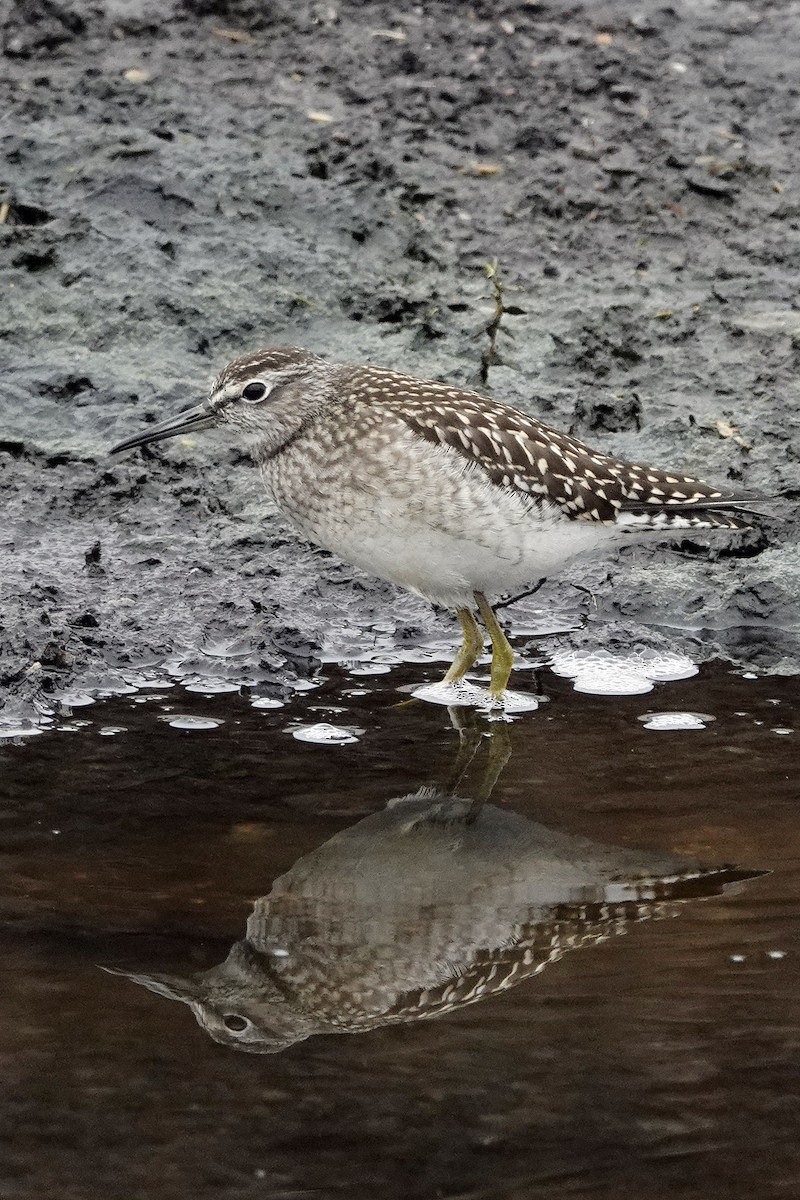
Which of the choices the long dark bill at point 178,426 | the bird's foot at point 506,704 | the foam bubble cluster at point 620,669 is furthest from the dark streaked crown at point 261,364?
the foam bubble cluster at point 620,669

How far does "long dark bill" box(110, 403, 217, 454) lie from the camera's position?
24.2 feet

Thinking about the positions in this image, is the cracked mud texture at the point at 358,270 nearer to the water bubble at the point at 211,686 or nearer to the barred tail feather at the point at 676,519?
the water bubble at the point at 211,686

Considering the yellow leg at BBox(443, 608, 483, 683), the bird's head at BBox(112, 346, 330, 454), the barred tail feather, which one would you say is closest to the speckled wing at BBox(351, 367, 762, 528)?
the barred tail feather

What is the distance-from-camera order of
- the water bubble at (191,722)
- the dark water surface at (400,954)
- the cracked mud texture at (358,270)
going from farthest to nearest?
the cracked mud texture at (358,270) → the water bubble at (191,722) → the dark water surface at (400,954)

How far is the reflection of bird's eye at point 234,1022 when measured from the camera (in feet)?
15.4

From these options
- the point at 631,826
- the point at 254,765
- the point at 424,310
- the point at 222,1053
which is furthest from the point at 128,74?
the point at 222,1053

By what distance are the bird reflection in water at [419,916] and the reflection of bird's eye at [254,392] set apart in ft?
6.55

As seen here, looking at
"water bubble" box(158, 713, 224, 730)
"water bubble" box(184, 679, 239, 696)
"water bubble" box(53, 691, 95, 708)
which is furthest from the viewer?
"water bubble" box(184, 679, 239, 696)

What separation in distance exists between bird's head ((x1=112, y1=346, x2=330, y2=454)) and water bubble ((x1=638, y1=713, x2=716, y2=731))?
6.38 feet

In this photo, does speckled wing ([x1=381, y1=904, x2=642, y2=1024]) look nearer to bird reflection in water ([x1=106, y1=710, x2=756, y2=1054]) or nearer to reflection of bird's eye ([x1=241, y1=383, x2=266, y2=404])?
bird reflection in water ([x1=106, y1=710, x2=756, y2=1054])

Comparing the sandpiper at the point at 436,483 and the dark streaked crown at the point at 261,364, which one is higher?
the dark streaked crown at the point at 261,364

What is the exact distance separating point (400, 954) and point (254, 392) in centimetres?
302

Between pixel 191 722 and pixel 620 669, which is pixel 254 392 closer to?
pixel 191 722

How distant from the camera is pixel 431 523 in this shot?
22.1 ft
